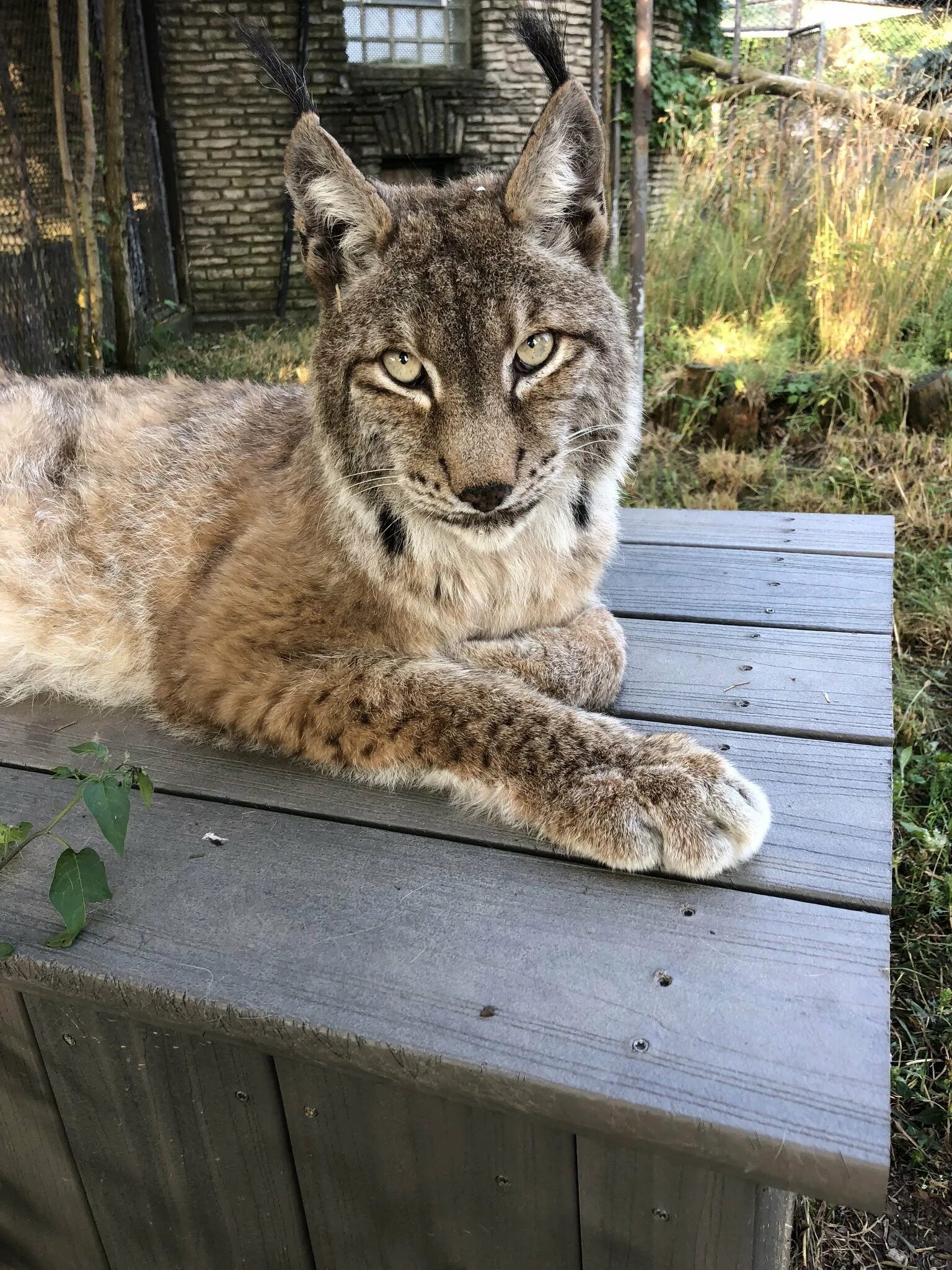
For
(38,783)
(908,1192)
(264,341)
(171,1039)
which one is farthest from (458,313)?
(264,341)

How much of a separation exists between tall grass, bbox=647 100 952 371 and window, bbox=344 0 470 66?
3.94m

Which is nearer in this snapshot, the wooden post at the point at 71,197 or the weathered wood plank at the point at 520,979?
the weathered wood plank at the point at 520,979

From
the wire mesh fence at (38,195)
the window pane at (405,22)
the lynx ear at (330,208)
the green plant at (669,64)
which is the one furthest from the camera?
the green plant at (669,64)

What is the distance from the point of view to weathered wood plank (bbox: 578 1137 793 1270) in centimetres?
138

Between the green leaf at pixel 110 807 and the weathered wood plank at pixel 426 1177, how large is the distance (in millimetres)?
457

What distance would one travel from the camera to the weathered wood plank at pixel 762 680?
214 centimetres

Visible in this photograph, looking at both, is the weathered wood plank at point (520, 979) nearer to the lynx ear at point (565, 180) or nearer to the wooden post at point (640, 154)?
the lynx ear at point (565, 180)

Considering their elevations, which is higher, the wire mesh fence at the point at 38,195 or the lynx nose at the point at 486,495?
the wire mesh fence at the point at 38,195

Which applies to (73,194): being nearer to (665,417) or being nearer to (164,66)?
(665,417)

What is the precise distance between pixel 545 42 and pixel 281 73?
1.83 ft

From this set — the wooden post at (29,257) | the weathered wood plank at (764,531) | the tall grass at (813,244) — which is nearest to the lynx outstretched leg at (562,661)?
the weathered wood plank at (764,531)

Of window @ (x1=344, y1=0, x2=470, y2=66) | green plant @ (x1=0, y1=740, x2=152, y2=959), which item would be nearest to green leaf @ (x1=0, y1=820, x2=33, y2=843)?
green plant @ (x1=0, y1=740, x2=152, y2=959)

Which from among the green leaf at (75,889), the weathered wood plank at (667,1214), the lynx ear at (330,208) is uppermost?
the lynx ear at (330,208)

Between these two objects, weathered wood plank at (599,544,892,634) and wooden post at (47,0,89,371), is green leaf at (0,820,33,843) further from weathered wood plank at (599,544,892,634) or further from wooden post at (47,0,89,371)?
wooden post at (47,0,89,371)
